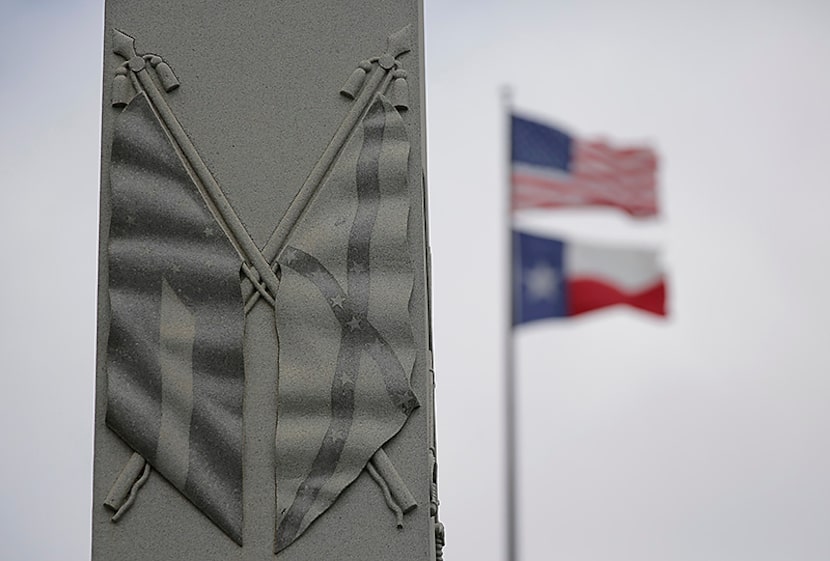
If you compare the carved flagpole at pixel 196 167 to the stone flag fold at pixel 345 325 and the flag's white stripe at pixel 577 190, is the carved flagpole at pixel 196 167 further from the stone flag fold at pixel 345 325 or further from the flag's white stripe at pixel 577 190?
the flag's white stripe at pixel 577 190

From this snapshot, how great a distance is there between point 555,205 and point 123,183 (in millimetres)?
7530

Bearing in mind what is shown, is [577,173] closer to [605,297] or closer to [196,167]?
[605,297]

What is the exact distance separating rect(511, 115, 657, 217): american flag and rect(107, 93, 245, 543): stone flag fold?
23.7 ft

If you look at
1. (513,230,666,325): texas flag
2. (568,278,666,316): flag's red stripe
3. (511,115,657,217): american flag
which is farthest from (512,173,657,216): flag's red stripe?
(568,278,666,316): flag's red stripe

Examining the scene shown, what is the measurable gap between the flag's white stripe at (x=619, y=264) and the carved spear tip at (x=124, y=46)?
7707 mm

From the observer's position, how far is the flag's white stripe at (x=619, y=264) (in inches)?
666

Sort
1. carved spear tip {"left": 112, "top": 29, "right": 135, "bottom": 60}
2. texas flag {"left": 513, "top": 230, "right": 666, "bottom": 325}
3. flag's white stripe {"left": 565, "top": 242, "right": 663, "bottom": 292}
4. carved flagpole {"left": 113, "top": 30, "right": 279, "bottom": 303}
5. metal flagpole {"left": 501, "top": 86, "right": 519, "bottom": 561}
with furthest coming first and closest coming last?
flag's white stripe {"left": 565, "top": 242, "right": 663, "bottom": 292}
texas flag {"left": 513, "top": 230, "right": 666, "bottom": 325}
metal flagpole {"left": 501, "top": 86, "right": 519, "bottom": 561}
carved spear tip {"left": 112, "top": 29, "right": 135, "bottom": 60}
carved flagpole {"left": 113, "top": 30, "right": 279, "bottom": 303}

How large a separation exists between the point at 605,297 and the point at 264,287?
783 centimetres

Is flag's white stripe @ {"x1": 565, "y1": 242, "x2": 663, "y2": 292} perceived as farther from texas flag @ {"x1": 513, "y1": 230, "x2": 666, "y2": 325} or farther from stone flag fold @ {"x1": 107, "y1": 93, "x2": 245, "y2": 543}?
stone flag fold @ {"x1": 107, "y1": 93, "x2": 245, "y2": 543}

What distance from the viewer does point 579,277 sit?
55.2 ft

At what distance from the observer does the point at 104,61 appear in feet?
32.2

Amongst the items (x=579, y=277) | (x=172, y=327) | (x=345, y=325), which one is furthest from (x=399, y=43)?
(x=579, y=277)

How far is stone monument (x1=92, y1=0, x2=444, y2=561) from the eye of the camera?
9.16m

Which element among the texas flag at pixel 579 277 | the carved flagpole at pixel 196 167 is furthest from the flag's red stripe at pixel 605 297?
the carved flagpole at pixel 196 167
